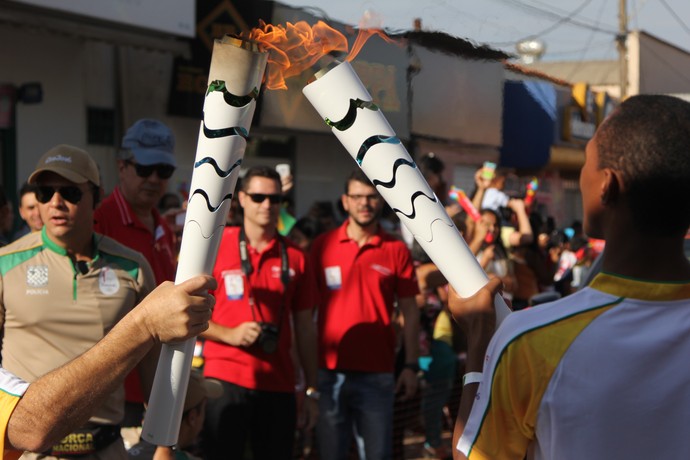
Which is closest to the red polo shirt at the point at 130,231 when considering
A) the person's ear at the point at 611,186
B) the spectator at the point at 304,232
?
the spectator at the point at 304,232

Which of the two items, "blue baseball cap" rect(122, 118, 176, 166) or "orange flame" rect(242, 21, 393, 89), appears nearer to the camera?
"orange flame" rect(242, 21, 393, 89)

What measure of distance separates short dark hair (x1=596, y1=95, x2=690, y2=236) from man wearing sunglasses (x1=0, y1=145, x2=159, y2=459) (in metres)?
2.12

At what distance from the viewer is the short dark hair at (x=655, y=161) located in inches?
70.8

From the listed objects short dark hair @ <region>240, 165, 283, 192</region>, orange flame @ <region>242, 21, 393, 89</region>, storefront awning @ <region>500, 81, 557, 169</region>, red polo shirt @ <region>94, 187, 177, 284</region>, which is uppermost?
storefront awning @ <region>500, 81, 557, 169</region>

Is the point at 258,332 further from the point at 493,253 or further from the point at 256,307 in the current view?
the point at 493,253

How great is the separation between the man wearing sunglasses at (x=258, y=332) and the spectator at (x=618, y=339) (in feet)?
9.31

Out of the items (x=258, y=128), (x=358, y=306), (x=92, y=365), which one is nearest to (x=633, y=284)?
(x=92, y=365)

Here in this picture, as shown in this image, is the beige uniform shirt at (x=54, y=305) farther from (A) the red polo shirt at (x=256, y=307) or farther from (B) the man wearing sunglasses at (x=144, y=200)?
(A) the red polo shirt at (x=256, y=307)

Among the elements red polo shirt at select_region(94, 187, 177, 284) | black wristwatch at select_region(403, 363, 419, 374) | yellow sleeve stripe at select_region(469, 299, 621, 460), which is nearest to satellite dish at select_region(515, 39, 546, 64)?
black wristwatch at select_region(403, 363, 419, 374)

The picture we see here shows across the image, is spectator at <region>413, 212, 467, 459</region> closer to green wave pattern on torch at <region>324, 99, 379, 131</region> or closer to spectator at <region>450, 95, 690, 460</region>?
green wave pattern on torch at <region>324, 99, 379, 131</region>

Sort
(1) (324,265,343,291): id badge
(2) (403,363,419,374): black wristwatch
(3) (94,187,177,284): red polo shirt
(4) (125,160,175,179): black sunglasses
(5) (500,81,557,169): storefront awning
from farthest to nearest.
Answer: (5) (500,81,557,169): storefront awning < (2) (403,363,419,374): black wristwatch < (1) (324,265,343,291): id badge < (4) (125,160,175,179): black sunglasses < (3) (94,187,177,284): red polo shirt

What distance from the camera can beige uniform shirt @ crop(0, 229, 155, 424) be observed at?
10.7ft

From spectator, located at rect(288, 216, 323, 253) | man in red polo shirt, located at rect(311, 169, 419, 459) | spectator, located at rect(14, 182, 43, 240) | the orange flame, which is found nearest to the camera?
the orange flame

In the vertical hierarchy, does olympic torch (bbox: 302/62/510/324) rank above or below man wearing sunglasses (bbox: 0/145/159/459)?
above
